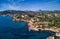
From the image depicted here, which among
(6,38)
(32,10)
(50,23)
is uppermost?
(32,10)

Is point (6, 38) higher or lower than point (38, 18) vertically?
lower

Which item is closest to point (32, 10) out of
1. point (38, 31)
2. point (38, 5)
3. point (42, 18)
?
point (38, 5)

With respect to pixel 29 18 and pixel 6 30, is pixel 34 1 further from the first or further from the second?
pixel 6 30

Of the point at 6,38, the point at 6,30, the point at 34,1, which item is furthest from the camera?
the point at 6,30

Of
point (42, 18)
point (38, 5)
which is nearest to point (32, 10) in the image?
point (38, 5)

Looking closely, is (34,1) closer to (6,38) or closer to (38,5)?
(38,5)

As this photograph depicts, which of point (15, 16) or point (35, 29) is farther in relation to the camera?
point (35, 29)

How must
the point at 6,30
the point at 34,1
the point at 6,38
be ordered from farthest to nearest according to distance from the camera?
the point at 6,30
the point at 6,38
the point at 34,1
